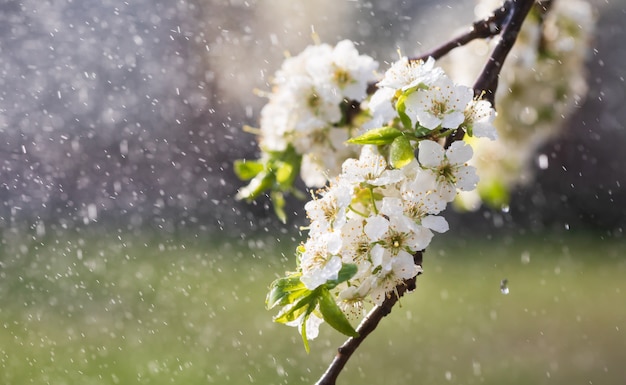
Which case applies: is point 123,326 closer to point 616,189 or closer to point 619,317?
point 619,317

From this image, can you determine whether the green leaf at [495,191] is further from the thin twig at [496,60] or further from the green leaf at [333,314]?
the green leaf at [333,314]

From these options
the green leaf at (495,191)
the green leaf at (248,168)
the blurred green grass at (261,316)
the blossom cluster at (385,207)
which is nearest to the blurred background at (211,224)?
the blurred green grass at (261,316)

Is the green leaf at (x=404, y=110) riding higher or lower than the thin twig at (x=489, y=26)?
higher

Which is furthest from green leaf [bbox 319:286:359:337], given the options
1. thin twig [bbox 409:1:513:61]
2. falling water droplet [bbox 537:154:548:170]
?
falling water droplet [bbox 537:154:548:170]

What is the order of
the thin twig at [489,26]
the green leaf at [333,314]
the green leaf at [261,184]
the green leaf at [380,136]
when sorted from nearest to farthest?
the green leaf at [333,314] < the green leaf at [380,136] < the thin twig at [489,26] < the green leaf at [261,184]

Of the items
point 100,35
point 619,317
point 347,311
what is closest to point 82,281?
point 619,317

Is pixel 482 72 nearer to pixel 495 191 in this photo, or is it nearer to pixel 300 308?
pixel 300 308

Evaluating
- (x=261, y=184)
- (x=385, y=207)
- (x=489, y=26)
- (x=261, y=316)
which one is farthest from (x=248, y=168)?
(x=261, y=316)
